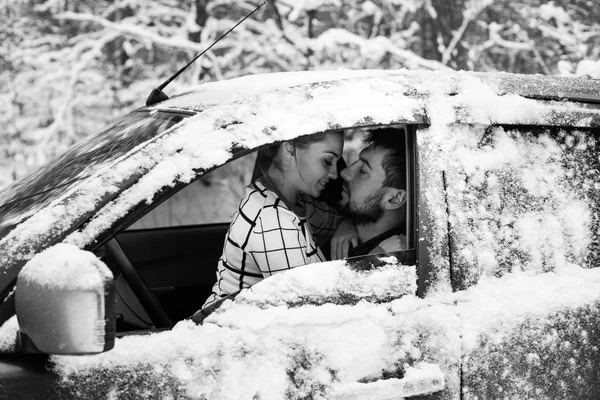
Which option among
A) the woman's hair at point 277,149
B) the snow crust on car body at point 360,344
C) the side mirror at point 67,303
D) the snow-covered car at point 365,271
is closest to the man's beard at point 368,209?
the woman's hair at point 277,149

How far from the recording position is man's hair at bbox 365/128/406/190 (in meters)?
2.07

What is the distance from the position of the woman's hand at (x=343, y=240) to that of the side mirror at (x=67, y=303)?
1.16m

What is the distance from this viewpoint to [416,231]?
67.6 inches

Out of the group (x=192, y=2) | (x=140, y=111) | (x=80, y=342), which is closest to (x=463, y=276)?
(x=80, y=342)

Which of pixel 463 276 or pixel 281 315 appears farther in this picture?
pixel 463 276

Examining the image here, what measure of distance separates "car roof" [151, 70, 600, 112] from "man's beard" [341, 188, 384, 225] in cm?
42

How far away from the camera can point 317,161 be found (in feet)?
7.09

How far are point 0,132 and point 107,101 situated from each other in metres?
1.65

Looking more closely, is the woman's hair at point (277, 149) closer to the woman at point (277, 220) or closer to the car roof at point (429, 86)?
the woman at point (277, 220)

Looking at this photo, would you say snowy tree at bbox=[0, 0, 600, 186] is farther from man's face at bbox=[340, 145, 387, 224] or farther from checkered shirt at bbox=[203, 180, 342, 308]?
checkered shirt at bbox=[203, 180, 342, 308]

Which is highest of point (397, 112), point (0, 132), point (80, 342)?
point (397, 112)

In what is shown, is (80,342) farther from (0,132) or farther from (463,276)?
(0,132)

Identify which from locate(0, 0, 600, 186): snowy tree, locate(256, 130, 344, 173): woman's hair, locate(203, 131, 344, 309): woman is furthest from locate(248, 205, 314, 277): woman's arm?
locate(0, 0, 600, 186): snowy tree

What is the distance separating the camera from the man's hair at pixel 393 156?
2.07 metres
